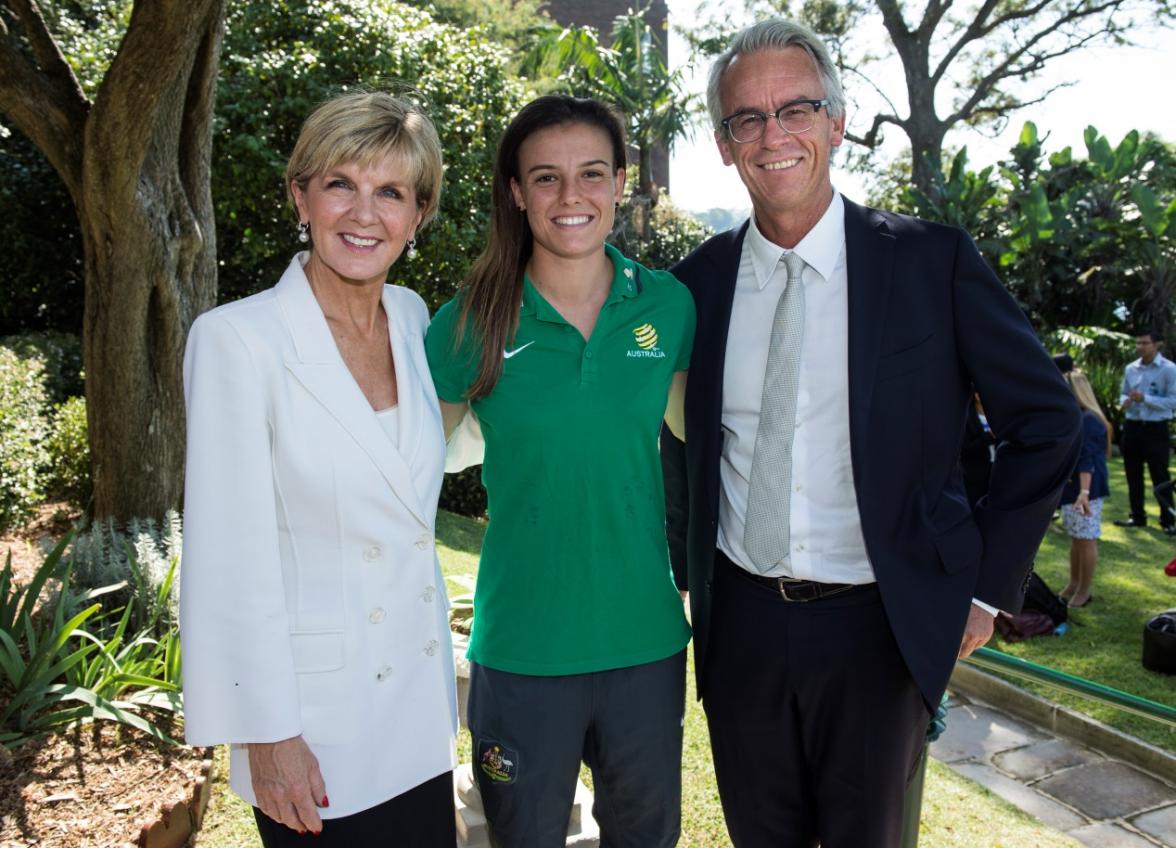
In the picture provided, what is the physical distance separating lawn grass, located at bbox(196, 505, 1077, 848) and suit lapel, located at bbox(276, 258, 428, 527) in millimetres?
2250

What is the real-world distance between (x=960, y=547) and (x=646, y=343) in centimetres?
97

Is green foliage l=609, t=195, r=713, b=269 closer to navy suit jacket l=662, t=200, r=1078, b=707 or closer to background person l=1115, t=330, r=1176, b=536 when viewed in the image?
background person l=1115, t=330, r=1176, b=536

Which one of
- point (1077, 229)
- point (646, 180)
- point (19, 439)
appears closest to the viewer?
point (19, 439)

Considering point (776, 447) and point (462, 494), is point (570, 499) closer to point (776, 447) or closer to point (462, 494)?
point (776, 447)

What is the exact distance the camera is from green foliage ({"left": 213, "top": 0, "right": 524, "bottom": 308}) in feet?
31.5

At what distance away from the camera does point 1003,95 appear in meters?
28.9

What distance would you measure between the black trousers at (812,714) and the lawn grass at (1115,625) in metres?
3.77

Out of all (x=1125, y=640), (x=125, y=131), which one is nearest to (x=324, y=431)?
(x=125, y=131)

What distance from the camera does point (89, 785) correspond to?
11.8ft

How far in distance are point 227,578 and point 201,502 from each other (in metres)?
0.17

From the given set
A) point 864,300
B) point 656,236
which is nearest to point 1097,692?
point 864,300

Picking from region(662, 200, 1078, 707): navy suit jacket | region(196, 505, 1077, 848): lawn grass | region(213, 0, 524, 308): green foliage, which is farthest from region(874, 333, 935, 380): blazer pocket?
region(213, 0, 524, 308): green foliage

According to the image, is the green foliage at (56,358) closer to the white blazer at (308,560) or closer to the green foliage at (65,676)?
the green foliage at (65,676)

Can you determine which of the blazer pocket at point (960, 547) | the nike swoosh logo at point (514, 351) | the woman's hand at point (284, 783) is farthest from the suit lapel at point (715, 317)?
the woman's hand at point (284, 783)
